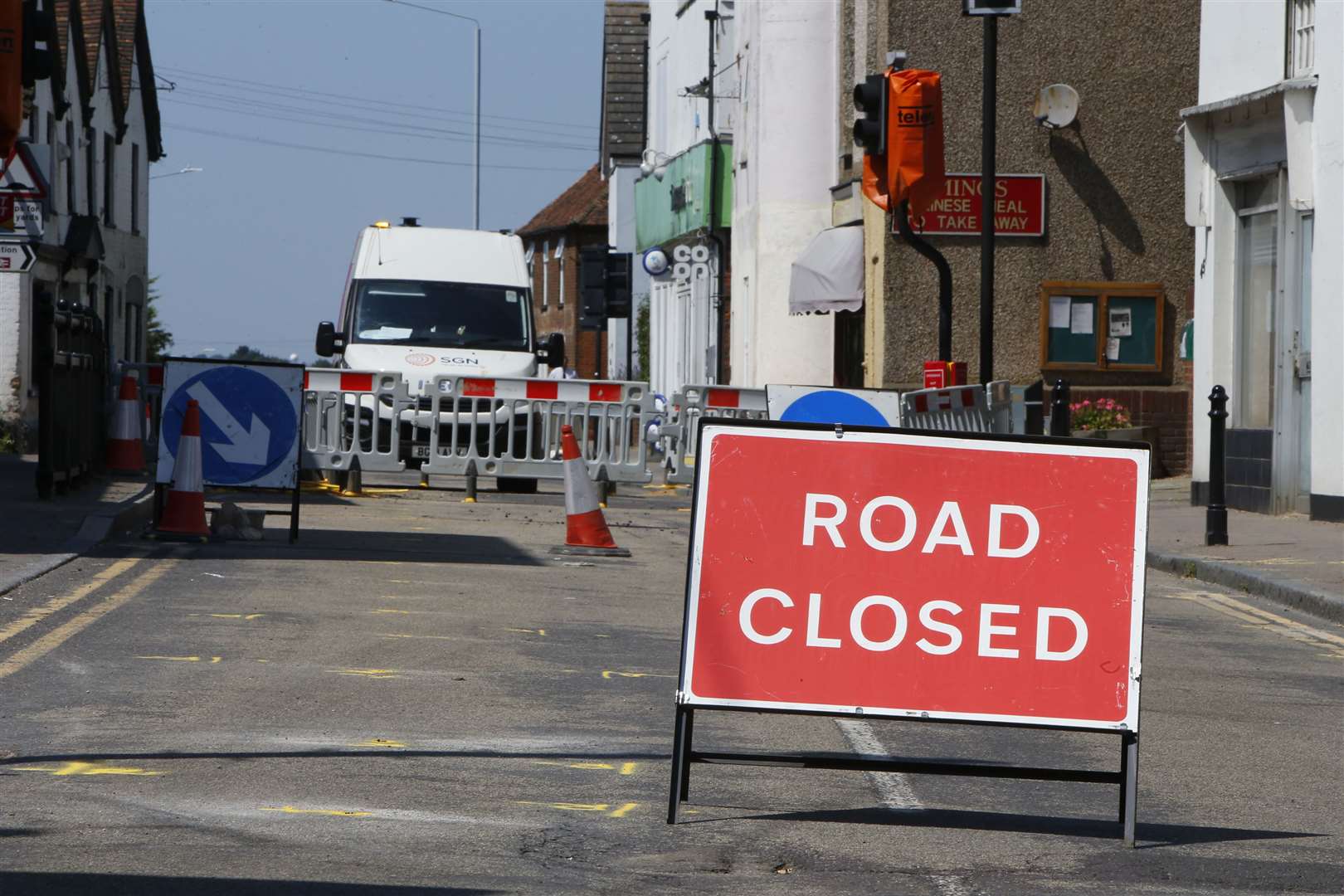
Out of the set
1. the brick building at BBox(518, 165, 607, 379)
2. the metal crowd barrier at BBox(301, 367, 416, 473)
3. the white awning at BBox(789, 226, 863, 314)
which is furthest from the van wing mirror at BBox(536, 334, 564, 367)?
the brick building at BBox(518, 165, 607, 379)

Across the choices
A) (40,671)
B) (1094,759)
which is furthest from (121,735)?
(1094,759)

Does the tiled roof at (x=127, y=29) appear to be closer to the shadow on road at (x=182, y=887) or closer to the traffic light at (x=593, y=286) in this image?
the traffic light at (x=593, y=286)

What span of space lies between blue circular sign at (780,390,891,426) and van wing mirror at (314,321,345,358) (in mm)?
9675

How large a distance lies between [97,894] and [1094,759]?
148 inches

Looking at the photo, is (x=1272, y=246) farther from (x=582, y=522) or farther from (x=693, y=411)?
(x=582, y=522)

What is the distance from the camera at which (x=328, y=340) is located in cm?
2345

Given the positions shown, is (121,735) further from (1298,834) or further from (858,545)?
(1298,834)

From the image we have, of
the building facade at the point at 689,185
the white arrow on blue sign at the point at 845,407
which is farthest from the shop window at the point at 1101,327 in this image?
the white arrow on blue sign at the point at 845,407

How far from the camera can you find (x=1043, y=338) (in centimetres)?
2689

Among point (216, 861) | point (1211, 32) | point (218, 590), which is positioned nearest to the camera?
point (216, 861)

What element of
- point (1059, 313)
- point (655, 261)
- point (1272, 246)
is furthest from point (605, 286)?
point (1272, 246)

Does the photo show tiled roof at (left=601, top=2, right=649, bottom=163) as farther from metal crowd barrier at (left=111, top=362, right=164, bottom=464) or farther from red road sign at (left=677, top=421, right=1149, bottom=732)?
red road sign at (left=677, top=421, right=1149, bottom=732)

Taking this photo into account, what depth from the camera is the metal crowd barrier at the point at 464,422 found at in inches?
847

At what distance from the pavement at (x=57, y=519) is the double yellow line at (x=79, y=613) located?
13.2 inches
